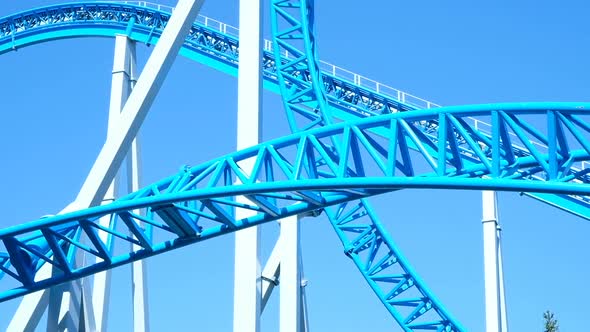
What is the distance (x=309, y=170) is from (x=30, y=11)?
10.4m

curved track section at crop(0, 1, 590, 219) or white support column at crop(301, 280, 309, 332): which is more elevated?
curved track section at crop(0, 1, 590, 219)

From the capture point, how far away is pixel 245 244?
41.5 ft

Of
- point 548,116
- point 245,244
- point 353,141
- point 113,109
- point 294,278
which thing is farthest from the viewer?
point 113,109

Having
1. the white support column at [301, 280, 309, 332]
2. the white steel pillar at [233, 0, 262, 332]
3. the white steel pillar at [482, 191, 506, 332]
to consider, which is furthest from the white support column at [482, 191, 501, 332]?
the white steel pillar at [233, 0, 262, 332]

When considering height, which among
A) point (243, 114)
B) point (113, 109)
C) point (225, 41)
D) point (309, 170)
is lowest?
point (309, 170)

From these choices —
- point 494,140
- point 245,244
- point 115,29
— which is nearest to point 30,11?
point 115,29

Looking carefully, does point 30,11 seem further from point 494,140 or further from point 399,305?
point 494,140

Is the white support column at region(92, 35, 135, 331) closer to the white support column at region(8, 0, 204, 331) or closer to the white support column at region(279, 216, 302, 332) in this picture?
the white support column at region(8, 0, 204, 331)

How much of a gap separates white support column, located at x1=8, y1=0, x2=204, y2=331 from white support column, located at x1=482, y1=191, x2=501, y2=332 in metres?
6.21

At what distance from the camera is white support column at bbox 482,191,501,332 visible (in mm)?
17484

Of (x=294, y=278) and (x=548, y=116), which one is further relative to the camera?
(x=294, y=278)

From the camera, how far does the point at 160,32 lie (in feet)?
62.8

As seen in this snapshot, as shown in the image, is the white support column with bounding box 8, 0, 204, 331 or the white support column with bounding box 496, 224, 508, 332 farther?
the white support column with bounding box 496, 224, 508, 332

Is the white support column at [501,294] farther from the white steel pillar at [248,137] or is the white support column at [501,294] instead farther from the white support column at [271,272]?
the white steel pillar at [248,137]
